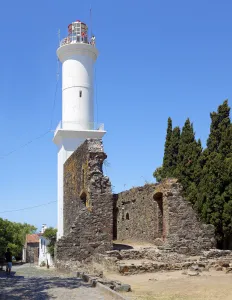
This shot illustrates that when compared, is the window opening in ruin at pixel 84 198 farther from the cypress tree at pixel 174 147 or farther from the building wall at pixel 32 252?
the building wall at pixel 32 252

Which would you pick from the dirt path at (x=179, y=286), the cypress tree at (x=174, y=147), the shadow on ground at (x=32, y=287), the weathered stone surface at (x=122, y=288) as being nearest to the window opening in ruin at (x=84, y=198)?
the dirt path at (x=179, y=286)

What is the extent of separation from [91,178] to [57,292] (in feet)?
26.0

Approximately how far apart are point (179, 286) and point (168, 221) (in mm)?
7682

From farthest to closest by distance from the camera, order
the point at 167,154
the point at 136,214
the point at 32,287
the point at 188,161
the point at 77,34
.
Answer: the point at 77,34, the point at 167,154, the point at 188,161, the point at 136,214, the point at 32,287

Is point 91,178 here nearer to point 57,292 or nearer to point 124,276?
point 124,276

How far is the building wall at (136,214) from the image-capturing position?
70.7 ft

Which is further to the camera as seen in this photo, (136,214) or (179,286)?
(136,214)

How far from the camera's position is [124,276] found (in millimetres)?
14016

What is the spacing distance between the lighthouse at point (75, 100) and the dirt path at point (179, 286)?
1584cm

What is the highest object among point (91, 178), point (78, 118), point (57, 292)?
point (78, 118)

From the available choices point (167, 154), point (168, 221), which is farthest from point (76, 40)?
point (168, 221)

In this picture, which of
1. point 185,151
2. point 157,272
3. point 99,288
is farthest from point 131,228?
point 99,288

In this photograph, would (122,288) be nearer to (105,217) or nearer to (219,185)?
(105,217)

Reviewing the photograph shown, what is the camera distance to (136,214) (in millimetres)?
23688
